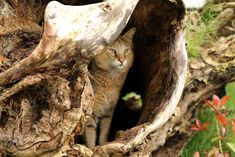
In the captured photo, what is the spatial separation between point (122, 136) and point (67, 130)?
247 mm

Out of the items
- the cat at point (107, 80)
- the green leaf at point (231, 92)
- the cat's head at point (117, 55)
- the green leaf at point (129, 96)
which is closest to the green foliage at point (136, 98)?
the green leaf at point (129, 96)

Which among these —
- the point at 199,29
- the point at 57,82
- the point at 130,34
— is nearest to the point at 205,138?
the point at 199,29

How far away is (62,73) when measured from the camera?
1609mm

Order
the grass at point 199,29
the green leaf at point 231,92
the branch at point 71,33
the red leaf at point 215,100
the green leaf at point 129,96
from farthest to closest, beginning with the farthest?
the green leaf at point 231,92, the grass at point 199,29, the green leaf at point 129,96, the red leaf at point 215,100, the branch at point 71,33

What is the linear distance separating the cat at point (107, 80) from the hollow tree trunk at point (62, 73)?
0.25m

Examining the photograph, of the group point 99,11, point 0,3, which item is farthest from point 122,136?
point 0,3

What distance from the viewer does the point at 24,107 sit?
5.43 feet

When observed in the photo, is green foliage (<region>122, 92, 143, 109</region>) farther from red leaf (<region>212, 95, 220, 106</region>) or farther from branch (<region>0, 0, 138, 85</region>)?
branch (<region>0, 0, 138, 85</region>)

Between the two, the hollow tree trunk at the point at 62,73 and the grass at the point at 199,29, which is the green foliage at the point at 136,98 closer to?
the grass at the point at 199,29

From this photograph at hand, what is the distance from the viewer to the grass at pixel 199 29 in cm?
271

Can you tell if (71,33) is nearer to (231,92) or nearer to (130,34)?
(130,34)

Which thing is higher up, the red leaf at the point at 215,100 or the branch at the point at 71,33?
the branch at the point at 71,33

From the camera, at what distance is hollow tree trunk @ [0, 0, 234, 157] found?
4.96ft

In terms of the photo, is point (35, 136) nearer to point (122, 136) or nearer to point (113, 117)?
point (122, 136)
